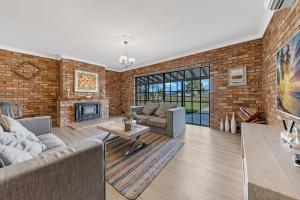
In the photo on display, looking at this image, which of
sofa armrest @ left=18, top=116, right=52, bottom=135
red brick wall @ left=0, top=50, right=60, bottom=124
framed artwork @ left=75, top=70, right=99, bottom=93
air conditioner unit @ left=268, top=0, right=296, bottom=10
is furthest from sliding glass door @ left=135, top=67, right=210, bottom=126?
sofa armrest @ left=18, top=116, right=52, bottom=135

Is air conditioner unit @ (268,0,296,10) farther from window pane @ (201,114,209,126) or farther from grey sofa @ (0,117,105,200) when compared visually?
window pane @ (201,114,209,126)

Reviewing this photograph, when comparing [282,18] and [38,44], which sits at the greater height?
[38,44]

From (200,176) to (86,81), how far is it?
4894mm

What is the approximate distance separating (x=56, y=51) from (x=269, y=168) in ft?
16.8

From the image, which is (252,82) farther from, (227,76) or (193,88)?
(193,88)

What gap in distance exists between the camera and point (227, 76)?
11.6ft

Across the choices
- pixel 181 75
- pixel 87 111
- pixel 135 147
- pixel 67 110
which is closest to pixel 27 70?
pixel 67 110

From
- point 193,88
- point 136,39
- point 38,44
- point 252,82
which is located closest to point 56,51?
→ point 38,44

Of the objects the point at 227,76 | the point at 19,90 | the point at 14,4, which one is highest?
the point at 14,4

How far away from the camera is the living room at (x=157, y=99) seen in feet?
3.16

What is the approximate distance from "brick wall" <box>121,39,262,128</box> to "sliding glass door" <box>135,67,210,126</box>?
11.1 inches

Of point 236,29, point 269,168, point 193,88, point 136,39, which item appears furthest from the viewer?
point 193,88

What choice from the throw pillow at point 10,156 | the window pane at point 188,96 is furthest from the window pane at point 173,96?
the throw pillow at point 10,156

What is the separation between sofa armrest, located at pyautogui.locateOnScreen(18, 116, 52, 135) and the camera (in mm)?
2049
